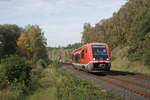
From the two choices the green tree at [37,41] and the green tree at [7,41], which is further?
the green tree at [7,41]

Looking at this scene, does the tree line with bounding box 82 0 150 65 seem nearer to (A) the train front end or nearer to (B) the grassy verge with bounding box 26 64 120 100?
(A) the train front end

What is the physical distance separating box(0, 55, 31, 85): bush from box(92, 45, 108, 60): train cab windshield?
7499 millimetres

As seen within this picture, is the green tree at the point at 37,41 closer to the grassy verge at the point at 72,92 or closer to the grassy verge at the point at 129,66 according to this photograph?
the grassy verge at the point at 129,66

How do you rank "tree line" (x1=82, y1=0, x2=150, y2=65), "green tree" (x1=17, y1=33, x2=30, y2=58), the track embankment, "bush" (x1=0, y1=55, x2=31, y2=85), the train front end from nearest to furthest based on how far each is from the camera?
the track embankment, "bush" (x1=0, y1=55, x2=31, y2=85), the train front end, "tree line" (x1=82, y1=0, x2=150, y2=65), "green tree" (x1=17, y1=33, x2=30, y2=58)

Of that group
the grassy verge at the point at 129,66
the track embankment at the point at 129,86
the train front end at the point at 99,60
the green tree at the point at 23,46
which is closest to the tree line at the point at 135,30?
the grassy verge at the point at 129,66

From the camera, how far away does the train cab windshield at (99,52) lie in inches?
635

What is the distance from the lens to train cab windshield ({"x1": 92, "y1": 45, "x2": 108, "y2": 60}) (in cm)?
1614

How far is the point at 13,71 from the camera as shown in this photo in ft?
33.6

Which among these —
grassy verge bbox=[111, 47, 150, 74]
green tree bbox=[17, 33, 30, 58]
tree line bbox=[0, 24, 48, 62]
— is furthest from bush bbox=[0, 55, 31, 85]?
green tree bbox=[17, 33, 30, 58]

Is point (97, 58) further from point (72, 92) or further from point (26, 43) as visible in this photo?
point (26, 43)

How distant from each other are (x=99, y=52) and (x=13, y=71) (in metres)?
8.81

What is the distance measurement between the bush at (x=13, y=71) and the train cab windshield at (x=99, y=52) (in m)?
7.50

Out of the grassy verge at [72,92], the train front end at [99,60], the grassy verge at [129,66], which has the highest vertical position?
the train front end at [99,60]

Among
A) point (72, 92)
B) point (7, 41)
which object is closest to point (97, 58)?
point (72, 92)
